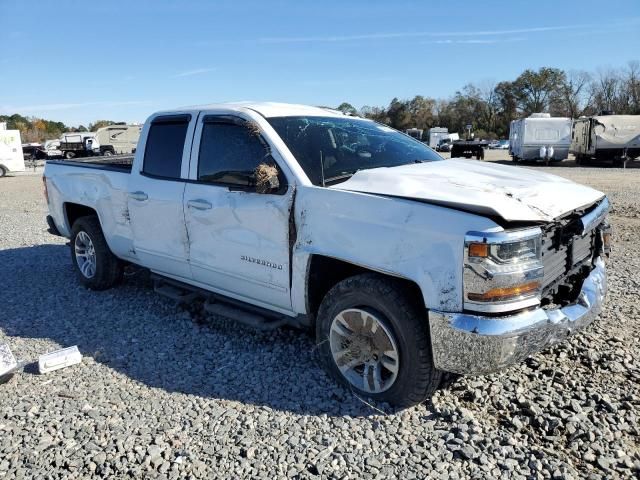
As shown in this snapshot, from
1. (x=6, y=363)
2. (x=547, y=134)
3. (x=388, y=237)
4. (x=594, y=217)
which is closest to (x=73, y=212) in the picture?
(x=6, y=363)

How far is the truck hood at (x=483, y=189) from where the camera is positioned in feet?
9.23

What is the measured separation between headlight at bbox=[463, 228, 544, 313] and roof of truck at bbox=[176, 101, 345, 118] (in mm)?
2055

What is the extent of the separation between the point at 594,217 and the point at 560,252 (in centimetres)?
44

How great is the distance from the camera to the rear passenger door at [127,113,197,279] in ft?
14.4

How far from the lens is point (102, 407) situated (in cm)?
337

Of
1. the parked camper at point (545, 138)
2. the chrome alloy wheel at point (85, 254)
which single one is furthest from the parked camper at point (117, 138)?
the chrome alloy wheel at point (85, 254)

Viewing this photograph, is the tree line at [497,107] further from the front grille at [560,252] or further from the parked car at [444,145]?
the front grille at [560,252]

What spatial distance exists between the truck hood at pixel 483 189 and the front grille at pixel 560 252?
0.42 feet

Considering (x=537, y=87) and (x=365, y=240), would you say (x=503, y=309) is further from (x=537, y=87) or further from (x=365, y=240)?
(x=537, y=87)

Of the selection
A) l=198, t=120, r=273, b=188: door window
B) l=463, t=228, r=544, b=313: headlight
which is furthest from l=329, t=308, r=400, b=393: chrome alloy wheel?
l=198, t=120, r=273, b=188: door window

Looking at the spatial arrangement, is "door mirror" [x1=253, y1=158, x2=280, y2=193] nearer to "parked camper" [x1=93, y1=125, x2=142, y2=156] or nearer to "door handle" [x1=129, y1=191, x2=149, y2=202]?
"door handle" [x1=129, y1=191, x2=149, y2=202]

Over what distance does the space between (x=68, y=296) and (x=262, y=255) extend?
3151 millimetres

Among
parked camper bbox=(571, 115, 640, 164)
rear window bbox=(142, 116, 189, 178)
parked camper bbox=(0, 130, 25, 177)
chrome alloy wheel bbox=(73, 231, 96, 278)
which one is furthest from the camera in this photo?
parked camper bbox=(0, 130, 25, 177)

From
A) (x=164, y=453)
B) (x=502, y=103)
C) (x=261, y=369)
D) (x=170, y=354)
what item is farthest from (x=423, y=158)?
(x=502, y=103)
